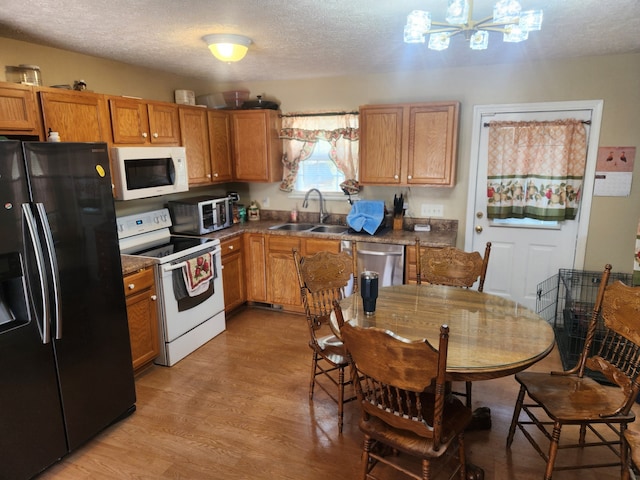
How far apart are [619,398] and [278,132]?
11.7 feet

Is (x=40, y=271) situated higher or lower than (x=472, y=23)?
lower

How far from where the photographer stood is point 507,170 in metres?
3.73

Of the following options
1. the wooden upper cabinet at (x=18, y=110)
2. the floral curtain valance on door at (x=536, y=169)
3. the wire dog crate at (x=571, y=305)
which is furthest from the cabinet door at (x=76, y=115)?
the wire dog crate at (x=571, y=305)

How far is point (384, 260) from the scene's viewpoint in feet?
12.0

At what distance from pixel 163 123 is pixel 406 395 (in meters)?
2.95

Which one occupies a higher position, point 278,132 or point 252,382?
point 278,132

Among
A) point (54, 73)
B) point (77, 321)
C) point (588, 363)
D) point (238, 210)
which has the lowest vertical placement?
point (588, 363)

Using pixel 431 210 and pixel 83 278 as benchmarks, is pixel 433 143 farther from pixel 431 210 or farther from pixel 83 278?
pixel 83 278

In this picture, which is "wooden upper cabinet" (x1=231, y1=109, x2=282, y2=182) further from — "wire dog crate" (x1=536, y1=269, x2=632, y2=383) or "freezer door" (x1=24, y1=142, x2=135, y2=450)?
"wire dog crate" (x1=536, y1=269, x2=632, y2=383)

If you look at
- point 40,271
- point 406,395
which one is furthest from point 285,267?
point 406,395

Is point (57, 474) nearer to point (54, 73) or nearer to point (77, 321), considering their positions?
point (77, 321)

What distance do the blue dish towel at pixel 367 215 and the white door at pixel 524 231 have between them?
860 millimetres

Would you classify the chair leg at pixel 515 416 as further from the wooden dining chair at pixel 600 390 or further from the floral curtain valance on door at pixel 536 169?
the floral curtain valance on door at pixel 536 169

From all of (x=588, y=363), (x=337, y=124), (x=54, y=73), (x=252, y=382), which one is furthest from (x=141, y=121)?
(x=588, y=363)
